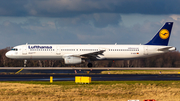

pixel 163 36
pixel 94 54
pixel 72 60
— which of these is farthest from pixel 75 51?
pixel 163 36

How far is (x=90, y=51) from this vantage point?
59.7 meters

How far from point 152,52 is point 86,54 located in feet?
51.6

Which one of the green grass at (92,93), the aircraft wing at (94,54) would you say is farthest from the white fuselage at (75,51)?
the green grass at (92,93)

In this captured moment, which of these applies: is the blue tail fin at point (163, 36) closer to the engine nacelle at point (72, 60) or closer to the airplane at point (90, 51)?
the airplane at point (90, 51)

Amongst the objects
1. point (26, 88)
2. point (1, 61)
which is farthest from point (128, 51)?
point (1, 61)

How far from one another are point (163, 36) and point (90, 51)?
1769 cm

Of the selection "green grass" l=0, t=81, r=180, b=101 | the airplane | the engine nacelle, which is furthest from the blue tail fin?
"green grass" l=0, t=81, r=180, b=101

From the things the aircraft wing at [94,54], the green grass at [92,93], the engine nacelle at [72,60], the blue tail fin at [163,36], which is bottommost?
the green grass at [92,93]

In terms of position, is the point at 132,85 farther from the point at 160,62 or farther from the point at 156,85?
the point at 160,62

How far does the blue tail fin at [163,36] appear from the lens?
203ft

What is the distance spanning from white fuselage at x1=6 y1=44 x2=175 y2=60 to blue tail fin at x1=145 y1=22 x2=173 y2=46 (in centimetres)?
160

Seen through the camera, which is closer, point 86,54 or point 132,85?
point 132,85

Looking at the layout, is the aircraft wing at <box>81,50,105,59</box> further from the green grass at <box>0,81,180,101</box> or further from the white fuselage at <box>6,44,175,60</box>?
the green grass at <box>0,81,180,101</box>

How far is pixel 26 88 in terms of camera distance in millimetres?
27844
